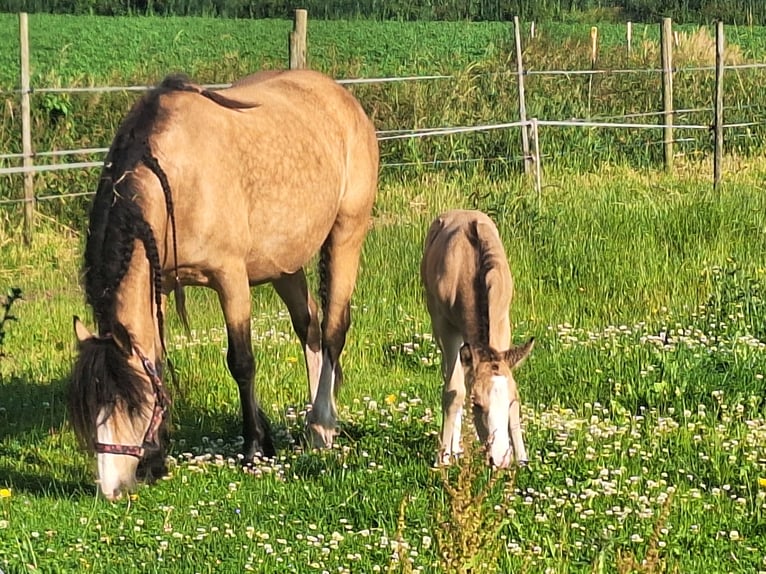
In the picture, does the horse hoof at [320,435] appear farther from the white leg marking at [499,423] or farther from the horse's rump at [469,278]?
the white leg marking at [499,423]

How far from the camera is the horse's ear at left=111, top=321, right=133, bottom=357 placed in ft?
19.8

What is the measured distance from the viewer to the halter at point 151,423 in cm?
584

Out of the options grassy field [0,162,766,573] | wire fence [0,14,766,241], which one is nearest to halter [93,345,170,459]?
Result: grassy field [0,162,766,573]

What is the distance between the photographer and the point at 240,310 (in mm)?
6938

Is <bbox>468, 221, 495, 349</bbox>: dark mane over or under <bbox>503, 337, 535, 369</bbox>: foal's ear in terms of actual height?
over

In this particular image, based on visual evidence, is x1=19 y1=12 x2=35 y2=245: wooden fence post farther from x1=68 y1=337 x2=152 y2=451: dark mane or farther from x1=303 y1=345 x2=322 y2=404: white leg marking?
x1=68 y1=337 x2=152 y2=451: dark mane

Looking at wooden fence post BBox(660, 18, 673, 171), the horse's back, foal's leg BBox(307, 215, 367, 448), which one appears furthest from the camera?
wooden fence post BBox(660, 18, 673, 171)

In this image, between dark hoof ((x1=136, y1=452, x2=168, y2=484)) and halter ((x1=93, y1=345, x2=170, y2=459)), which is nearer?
halter ((x1=93, y1=345, x2=170, y2=459))

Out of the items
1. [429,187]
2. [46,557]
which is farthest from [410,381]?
[429,187]

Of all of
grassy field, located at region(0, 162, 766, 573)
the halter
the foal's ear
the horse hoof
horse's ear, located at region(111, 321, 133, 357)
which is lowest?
the horse hoof

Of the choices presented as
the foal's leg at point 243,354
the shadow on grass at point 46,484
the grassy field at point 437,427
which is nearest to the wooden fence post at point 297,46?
the grassy field at point 437,427

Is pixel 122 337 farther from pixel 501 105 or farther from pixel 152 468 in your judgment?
pixel 501 105

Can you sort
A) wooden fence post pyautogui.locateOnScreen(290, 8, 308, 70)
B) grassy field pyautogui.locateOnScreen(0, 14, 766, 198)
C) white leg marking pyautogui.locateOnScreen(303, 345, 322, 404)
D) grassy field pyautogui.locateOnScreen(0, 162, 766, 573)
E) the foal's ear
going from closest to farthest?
grassy field pyautogui.locateOnScreen(0, 162, 766, 573), the foal's ear, white leg marking pyautogui.locateOnScreen(303, 345, 322, 404), wooden fence post pyautogui.locateOnScreen(290, 8, 308, 70), grassy field pyautogui.locateOnScreen(0, 14, 766, 198)

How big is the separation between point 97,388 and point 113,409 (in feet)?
0.40
